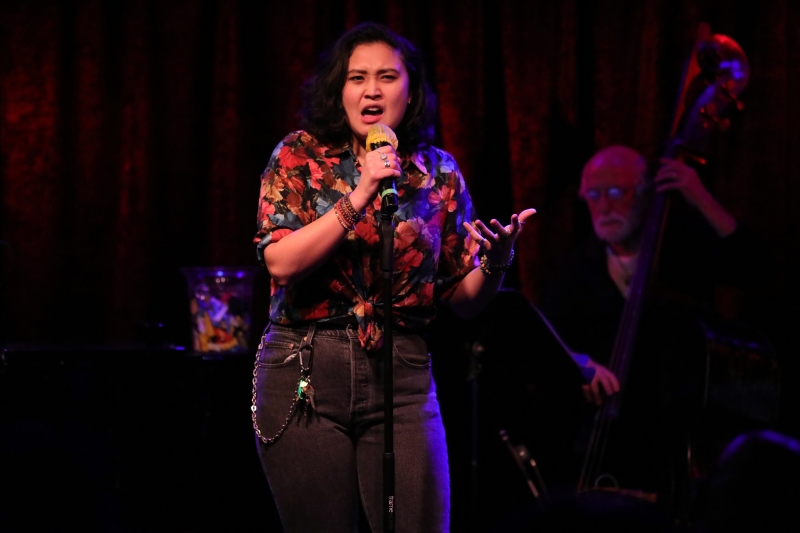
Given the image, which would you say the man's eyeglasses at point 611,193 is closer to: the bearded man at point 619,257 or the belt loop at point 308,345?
the bearded man at point 619,257

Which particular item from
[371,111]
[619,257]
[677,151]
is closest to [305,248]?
[371,111]

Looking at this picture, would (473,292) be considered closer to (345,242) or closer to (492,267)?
(492,267)

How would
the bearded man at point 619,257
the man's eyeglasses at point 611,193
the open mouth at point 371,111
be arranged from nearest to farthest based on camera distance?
the open mouth at point 371,111
the bearded man at point 619,257
the man's eyeglasses at point 611,193

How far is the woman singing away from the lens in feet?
6.02

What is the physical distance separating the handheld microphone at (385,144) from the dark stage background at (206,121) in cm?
187

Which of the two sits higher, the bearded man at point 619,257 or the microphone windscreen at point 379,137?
the microphone windscreen at point 379,137

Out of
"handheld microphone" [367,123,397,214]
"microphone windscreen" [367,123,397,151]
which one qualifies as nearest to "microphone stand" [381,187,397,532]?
"handheld microphone" [367,123,397,214]

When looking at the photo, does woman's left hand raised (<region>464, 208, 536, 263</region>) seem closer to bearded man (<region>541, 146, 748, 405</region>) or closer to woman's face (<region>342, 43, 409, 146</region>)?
woman's face (<region>342, 43, 409, 146</region>)

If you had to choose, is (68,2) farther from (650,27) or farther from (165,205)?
(650,27)

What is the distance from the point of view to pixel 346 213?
1.77m

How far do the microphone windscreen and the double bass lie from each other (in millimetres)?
1267

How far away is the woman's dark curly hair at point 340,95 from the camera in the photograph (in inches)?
80.8

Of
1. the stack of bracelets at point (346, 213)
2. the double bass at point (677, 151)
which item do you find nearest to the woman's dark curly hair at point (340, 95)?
the stack of bracelets at point (346, 213)

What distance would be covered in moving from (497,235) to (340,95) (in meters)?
0.51
